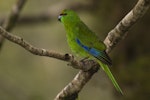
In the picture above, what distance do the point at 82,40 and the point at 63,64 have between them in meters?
5.21

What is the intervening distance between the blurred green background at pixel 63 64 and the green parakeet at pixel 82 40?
78.9 inches

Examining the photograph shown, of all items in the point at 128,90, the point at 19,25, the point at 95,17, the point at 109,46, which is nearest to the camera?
the point at 109,46

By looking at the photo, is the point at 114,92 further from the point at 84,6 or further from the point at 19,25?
the point at 19,25

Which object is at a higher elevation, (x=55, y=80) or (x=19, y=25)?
(x=19, y=25)

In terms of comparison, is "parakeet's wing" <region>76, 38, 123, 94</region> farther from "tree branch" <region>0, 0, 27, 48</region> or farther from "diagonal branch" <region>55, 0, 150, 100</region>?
"tree branch" <region>0, 0, 27, 48</region>

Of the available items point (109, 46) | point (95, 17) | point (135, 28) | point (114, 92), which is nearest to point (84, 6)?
point (95, 17)

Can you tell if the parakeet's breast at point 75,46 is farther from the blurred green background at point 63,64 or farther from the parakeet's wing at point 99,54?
the blurred green background at point 63,64

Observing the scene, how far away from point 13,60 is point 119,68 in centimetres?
329

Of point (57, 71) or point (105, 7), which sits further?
point (57, 71)

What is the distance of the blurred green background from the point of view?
20.6 ft

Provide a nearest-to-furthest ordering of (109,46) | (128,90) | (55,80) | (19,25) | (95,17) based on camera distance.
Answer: (109,46), (128,90), (95,17), (19,25), (55,80)

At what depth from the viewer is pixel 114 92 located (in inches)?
255

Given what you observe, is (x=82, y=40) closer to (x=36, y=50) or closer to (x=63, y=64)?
(x=36, y=50)

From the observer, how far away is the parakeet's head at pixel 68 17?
4.07m
